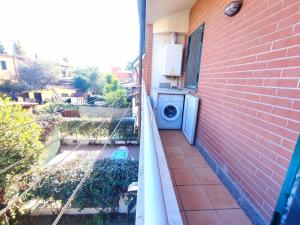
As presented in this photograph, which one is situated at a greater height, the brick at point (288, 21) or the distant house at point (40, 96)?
the brick at point (288, 21)

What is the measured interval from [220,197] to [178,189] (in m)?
0.49

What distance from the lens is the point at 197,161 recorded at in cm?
269

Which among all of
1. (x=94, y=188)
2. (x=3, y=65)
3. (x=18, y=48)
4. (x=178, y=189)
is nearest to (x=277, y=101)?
(x=178, y=189)

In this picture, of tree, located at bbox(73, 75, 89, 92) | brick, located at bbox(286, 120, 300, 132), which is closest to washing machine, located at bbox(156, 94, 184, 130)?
brick, located at bbox(286, 120, 300, 132)

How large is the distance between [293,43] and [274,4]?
17.9 inches

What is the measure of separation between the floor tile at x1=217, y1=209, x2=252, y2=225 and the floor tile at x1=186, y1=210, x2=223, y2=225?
2.3 inches

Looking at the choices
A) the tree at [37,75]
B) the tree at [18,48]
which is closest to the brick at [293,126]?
the tree at [37,75]

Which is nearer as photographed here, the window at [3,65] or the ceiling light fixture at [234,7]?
the ceiling light fixture at [234,7]

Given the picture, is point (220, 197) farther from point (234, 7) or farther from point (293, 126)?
point (234, 7)

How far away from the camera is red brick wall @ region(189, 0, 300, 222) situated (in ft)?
3.78

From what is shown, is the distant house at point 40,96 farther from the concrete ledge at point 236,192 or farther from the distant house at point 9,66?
the concrete ledge at point 236,192

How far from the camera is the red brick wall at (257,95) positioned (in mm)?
1152

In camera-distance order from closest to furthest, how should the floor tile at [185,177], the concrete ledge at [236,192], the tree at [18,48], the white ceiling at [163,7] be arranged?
the concrete ledge at [236,192], the floor tile at [185,177], the white ceiling at [163,7], the tree at [18,48]

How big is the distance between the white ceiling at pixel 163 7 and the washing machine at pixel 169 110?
1.96 meters
